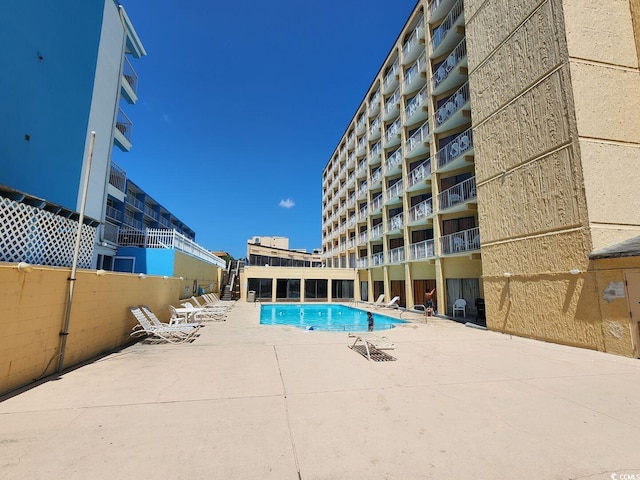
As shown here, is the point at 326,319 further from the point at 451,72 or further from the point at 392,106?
the point at 392,106

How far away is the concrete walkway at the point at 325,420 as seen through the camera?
112 inches

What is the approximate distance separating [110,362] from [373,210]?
22.8m

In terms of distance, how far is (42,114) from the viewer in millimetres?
10250

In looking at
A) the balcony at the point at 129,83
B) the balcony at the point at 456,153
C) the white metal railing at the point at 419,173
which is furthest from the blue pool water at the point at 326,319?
the balcony at the point at 129,83

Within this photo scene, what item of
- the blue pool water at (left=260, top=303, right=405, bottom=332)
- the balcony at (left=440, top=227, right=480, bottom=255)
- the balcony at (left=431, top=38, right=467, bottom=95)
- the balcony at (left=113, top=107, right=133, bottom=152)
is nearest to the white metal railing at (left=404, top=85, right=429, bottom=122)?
the balcony at (left=431, top=38, right=467, bottom=95)

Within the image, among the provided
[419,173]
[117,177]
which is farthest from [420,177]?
[117,177]

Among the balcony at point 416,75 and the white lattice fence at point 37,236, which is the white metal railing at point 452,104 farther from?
the white lattice fence at point 37,236

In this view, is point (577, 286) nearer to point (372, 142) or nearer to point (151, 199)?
point (372, 142)

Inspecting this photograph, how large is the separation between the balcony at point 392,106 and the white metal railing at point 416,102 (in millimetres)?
1494

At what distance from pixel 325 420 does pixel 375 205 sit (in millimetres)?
24048

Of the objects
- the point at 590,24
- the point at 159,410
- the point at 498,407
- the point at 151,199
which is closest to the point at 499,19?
the point at 590,24

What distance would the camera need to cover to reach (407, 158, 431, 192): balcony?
1900 cm

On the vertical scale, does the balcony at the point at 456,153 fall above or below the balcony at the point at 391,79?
below

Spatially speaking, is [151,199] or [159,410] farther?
[151,199]
